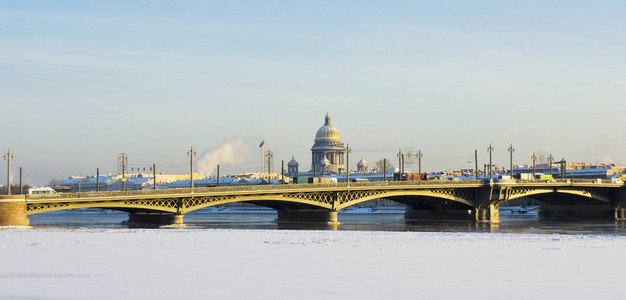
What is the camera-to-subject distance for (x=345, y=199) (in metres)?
85.3

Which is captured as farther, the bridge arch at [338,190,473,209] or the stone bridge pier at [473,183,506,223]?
the stone bridge pier at [473,183,506,223]

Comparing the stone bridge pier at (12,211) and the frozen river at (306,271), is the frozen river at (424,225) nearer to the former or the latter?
the stone bridge pier at (12,211)

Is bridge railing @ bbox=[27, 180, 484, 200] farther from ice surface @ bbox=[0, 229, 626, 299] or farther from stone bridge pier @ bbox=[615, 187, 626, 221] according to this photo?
ice surface @ bbox=[0, 229, 626, 299]

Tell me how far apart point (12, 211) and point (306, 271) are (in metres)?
44.6

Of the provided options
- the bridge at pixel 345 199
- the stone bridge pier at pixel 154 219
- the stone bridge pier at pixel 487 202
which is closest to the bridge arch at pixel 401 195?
the bridge at pixel 345 199

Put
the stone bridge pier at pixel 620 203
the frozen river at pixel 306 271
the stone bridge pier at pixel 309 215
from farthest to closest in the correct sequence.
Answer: the stone bridge pier at pixel 620 203, the stone bridge pier at pixel 309 215, the frozen river at pixel 306 271

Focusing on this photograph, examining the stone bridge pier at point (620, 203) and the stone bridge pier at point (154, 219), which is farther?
the stone bridge pier at point (620, 203)

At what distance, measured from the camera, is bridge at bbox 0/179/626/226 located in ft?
209

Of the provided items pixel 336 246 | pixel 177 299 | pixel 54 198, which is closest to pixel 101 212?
pixel 54 198

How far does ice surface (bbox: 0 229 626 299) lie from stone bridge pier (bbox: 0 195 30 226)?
108 feet

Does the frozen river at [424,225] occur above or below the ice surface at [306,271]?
below

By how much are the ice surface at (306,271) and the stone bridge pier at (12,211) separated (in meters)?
32.8

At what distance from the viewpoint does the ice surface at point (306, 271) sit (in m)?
15.6

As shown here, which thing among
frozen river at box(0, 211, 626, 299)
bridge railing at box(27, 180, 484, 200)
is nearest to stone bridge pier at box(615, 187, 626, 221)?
bridge railing at box(27, 180, 484, 200)
